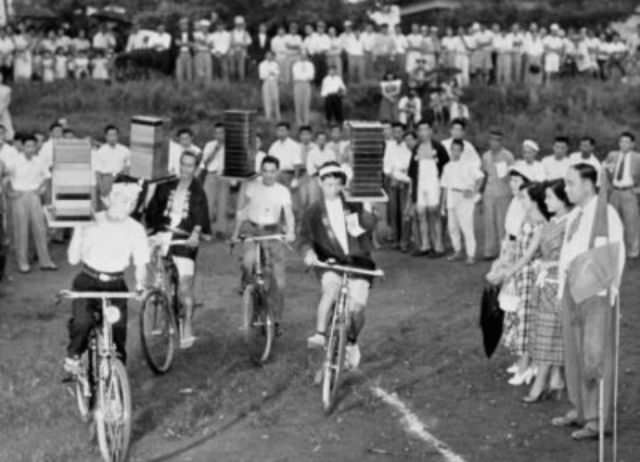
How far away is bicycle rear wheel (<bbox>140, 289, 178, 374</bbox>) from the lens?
12.8 m

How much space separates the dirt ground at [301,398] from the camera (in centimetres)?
1070

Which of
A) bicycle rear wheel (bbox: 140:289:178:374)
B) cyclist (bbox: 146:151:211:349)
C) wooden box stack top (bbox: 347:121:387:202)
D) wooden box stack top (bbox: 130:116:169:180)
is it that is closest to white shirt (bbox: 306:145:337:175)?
wooden box stack top (bbox: 347:121:387:202)

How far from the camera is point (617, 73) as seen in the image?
114ft

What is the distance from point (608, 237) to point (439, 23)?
28.1 m

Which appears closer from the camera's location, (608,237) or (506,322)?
(608,237)

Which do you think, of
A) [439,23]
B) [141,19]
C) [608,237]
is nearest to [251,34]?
[141,19]

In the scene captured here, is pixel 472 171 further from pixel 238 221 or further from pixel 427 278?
pixel 238 221

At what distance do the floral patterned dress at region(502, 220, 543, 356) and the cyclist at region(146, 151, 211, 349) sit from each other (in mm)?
3065

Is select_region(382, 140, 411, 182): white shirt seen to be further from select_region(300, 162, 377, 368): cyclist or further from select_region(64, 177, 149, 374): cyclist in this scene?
select_region(64, 177, 149, 374): cyclist

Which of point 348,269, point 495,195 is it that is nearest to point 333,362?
point 348,269

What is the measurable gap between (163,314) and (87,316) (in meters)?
2.38

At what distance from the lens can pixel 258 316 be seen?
43.8 ft

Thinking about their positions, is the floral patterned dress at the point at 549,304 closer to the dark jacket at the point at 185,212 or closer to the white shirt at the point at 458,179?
the dark jacket at the point at 185,212

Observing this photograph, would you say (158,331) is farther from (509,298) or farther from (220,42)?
(220,42)
